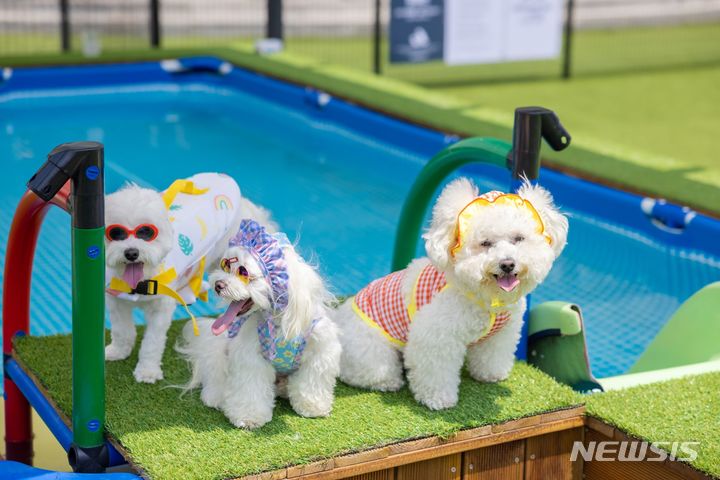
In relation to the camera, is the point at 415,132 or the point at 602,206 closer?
the point at 602,206

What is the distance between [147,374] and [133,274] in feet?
0.94

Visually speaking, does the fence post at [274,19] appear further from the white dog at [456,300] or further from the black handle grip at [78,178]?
the black handle grip at [78,178]

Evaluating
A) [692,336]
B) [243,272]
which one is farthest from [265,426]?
[692,336]

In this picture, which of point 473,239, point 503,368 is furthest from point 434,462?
point 473,239

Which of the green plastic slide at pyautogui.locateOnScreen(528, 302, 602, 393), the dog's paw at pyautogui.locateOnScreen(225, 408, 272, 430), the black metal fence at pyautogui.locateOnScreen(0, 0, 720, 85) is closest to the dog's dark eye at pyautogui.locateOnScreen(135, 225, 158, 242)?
the dog's paw at pyautogui.locateOnScreen(225, 408, 272, 430)

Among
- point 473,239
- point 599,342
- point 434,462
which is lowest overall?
point 599,342

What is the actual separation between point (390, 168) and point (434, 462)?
13.6 ft

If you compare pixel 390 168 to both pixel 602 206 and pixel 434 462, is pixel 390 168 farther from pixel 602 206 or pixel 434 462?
pixel 434 462

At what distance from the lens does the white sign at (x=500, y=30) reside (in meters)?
8.91

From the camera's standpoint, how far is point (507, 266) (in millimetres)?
2385

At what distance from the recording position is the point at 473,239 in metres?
2.42

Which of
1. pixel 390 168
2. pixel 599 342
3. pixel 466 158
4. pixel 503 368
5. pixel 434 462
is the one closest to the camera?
pixel 434 462

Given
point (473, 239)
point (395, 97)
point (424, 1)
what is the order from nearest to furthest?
1. point (473, 239)
2. point (395, 97)
3. point (424, 1)

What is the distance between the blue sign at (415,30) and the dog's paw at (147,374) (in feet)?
20.1
